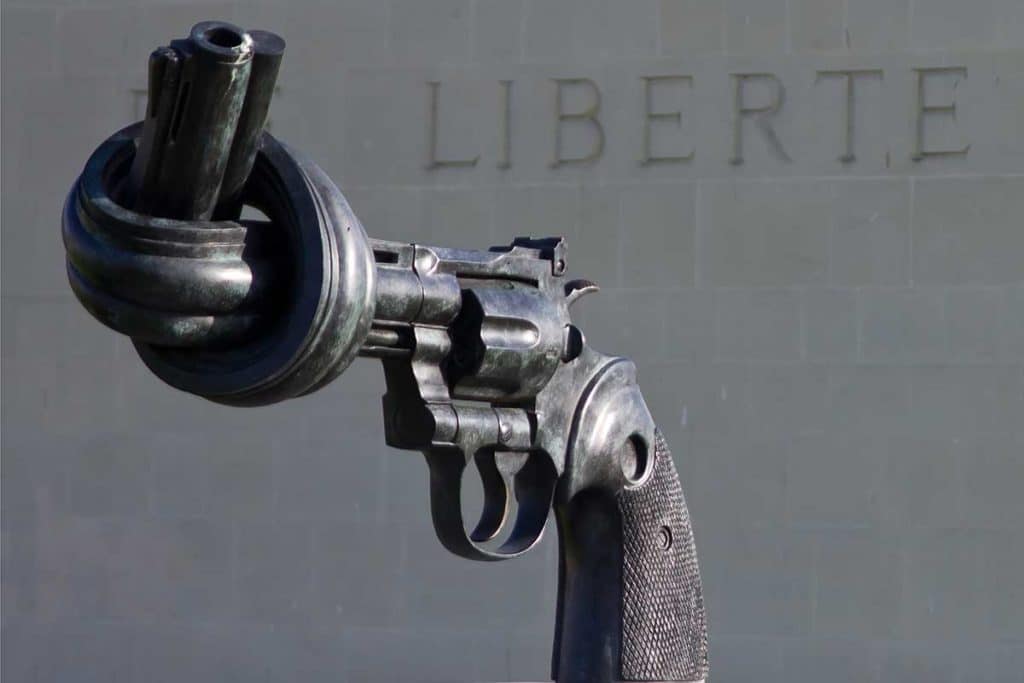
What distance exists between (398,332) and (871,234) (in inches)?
167

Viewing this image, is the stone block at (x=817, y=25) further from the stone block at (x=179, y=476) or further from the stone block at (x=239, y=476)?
the stone block at (x=179, y=476)

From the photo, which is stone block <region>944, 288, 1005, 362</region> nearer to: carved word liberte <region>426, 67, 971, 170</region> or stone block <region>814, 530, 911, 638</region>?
carved word liberte <region>426, 67, 971, 170</region>

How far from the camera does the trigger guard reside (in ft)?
8.95

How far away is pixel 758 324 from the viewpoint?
662 cm

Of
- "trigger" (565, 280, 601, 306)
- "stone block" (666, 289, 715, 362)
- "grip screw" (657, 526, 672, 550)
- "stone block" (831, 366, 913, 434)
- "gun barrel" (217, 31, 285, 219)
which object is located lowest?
→ "grip screw" (657, 526, 672, 550)

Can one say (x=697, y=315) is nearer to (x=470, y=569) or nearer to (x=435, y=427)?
(x=470, y=569)


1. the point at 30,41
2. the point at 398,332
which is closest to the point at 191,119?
the point at 398,332

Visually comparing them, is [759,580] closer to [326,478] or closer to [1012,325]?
[1012,325]

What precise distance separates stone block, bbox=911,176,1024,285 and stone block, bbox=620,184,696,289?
2.57ft

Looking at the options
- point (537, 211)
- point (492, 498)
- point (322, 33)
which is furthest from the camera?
point (322, 33)

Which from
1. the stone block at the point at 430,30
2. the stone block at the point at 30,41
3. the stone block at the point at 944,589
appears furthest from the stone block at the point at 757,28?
the stone block at the point at 30,41

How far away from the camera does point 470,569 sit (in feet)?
22.2

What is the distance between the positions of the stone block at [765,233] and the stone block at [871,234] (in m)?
0.05

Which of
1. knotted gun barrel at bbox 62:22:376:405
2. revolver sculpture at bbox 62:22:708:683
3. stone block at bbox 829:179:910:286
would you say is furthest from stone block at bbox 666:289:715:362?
knotted gun barrel at bbox 62:22:376:405
